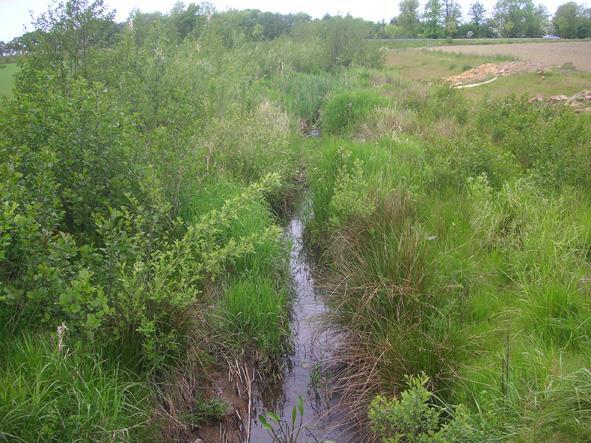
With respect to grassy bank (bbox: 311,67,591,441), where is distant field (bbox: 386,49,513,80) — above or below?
above

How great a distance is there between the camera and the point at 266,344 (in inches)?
158

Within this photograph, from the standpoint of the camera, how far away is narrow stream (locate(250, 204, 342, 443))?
11.1ft

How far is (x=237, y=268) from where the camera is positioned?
4.84 m

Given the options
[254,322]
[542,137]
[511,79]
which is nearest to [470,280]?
[254,322]

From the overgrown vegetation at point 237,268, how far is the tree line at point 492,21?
2164 inches

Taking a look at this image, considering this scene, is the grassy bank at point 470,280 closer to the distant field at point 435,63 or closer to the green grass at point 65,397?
the green grass at point 65,397

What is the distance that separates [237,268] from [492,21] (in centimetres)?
7315

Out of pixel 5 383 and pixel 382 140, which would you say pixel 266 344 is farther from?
pixel 382 140

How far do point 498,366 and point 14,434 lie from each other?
265cm

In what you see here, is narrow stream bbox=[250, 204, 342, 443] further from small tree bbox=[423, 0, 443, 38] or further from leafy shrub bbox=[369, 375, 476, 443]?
small tree bbox=[423, 0, 443, 38]

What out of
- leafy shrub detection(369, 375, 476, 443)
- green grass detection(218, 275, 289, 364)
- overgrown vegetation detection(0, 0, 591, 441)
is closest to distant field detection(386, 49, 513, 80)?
overgrown vegetation detection(0, 0, 591, 441)

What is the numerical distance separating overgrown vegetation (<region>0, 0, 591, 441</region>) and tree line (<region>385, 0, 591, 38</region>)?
2164 inches

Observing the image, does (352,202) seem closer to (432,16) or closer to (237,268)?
(237,268)

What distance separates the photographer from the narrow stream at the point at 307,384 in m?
3.39
